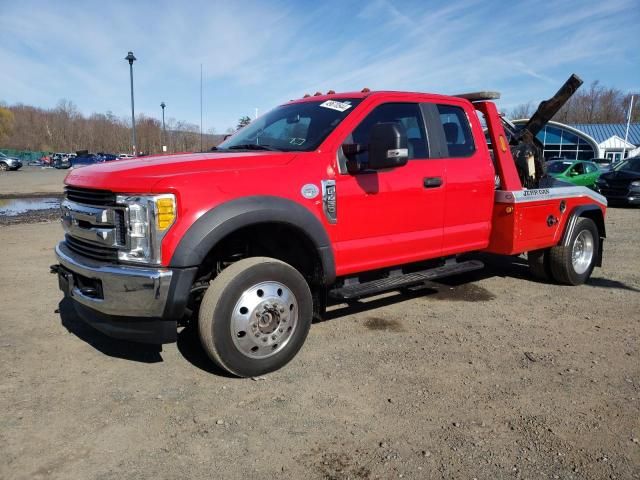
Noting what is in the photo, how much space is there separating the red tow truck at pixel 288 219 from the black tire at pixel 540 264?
1.92 feet

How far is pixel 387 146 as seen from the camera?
144 inches

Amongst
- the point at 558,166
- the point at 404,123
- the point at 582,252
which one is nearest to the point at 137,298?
the point at 404,123

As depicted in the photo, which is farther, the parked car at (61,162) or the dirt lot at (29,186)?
the parked car at (61,162)

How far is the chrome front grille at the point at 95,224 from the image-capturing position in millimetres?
3086

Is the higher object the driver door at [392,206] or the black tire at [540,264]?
the driver door at [392,206]

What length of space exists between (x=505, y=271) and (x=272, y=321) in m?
4.30

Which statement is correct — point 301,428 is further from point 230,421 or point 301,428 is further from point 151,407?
point 151,407

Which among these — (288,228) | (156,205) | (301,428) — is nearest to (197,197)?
(156,205)

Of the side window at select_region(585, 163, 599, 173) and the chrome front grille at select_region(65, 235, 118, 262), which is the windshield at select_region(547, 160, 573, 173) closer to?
the side window at select_region(585, 163, 599, 173)

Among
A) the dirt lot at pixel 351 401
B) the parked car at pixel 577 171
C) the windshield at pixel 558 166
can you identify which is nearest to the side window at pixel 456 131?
the dirt lot at pixel 351 401

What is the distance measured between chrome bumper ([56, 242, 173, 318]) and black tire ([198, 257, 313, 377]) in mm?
337

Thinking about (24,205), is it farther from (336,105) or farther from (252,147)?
(336,105)

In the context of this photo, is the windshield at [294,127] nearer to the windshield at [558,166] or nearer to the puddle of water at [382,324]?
the puddle of water at [382,324]

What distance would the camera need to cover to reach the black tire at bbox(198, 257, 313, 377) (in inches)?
126
